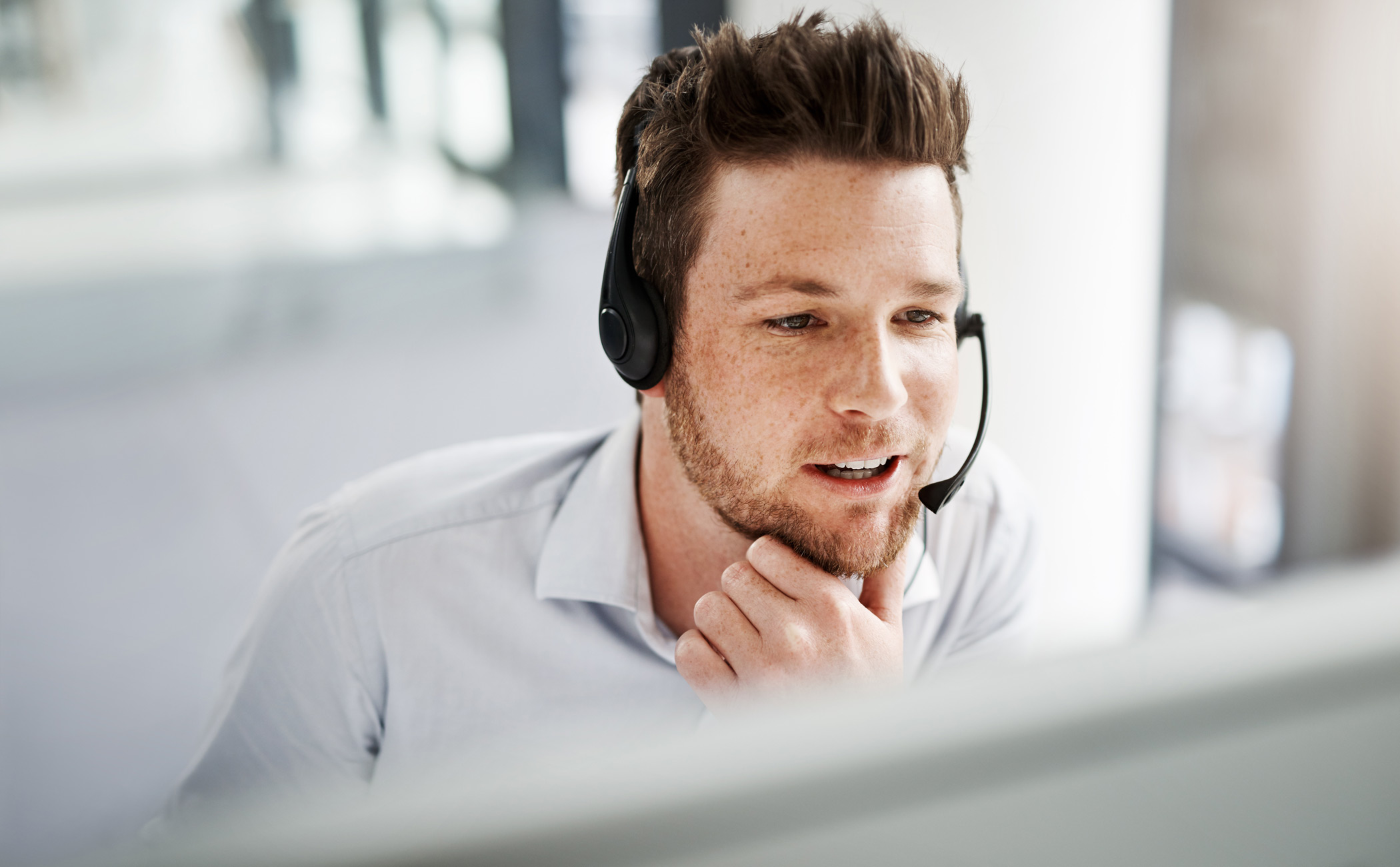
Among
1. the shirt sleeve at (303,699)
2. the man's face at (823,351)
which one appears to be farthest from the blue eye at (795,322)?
the shirt sleeve at (303,699)

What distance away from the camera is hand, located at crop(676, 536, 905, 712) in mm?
697

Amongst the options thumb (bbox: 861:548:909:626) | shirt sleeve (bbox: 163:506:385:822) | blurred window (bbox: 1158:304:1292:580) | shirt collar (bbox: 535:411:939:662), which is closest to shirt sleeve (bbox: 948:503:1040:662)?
shirt collar (bbox: 535:411:939:662)

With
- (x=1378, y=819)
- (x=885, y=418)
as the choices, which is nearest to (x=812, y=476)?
(x=885, y=418)

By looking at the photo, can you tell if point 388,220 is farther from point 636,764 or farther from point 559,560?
point 636,764

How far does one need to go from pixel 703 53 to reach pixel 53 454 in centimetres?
202

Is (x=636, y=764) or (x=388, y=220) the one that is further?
(x=388, y=220)

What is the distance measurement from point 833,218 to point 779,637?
1.01ft

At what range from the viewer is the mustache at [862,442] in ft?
2.24

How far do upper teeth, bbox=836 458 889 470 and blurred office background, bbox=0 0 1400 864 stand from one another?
271mm

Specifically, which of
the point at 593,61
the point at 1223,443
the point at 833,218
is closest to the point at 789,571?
the point at 833,218

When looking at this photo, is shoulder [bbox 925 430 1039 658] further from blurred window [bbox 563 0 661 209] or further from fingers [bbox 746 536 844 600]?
blurred window [bbox 563 0 661 209]

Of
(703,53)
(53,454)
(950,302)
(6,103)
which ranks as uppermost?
(6,103)

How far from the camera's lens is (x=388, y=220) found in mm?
3211

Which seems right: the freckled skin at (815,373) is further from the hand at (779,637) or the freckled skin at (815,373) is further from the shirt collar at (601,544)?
the shirt collar at (601,544)
